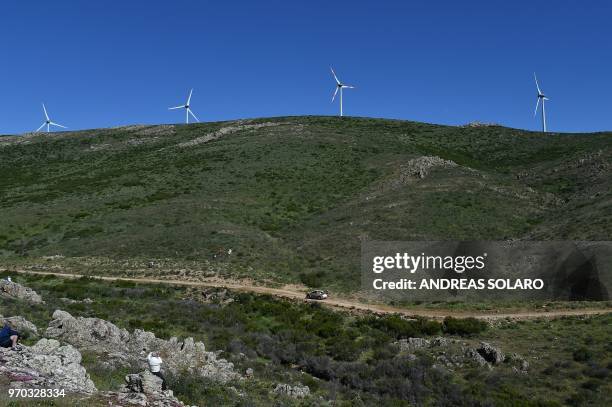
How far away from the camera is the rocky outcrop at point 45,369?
47.0 feet

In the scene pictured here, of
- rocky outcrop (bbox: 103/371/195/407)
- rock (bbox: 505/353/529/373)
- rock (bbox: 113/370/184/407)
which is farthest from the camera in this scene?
rock (bbox: 505/353/529/373)

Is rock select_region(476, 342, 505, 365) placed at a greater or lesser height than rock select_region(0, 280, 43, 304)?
lesser

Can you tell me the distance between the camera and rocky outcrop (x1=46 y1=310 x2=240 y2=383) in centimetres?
2178

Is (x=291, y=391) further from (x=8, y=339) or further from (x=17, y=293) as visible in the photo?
(x=17, y=293)

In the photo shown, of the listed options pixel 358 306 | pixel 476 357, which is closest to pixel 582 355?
pixel 476 357

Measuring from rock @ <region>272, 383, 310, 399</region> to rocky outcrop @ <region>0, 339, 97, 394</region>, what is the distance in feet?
26.7

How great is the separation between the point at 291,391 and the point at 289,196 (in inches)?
2366

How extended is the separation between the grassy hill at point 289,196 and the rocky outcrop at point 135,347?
23.3 m

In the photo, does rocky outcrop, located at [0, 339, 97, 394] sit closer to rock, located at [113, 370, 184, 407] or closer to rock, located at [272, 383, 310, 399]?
rock, located at [113, 370, 184, 407]

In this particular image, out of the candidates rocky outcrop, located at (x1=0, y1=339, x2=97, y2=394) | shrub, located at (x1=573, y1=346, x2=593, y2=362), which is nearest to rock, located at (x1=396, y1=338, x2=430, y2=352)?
shrub, located at (x1=573, y1=346, x2=593, y2=362)

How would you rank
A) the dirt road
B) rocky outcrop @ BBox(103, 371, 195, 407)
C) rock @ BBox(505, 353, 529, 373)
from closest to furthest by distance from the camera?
1. rocky outcrop @ BBox(103, 371, 195, 407)
2. rock @ BBox(505, 353, 529, 373)
3. the dirt road

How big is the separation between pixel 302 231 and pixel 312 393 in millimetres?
42234

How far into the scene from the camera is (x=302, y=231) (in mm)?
64062

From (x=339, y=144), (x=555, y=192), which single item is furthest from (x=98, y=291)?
(x=339, y=144)
